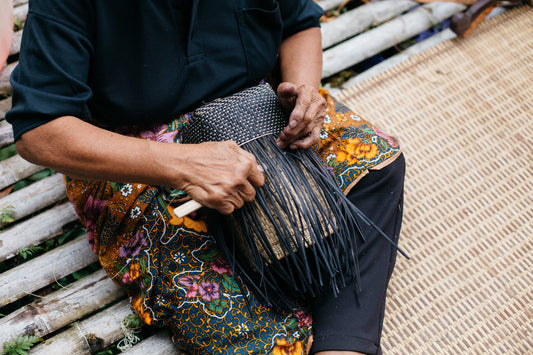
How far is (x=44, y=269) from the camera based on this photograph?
1.36 meters

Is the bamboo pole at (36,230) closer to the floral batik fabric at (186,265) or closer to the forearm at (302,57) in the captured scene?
the floral batik fabric at (186,265)

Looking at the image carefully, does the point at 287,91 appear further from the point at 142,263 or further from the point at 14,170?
the point at 14,170

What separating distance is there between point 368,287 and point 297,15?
Answer: 75 centimetres

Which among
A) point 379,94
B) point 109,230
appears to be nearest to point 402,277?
point 379,94

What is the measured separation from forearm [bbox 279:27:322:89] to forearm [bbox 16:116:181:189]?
1.59 ft

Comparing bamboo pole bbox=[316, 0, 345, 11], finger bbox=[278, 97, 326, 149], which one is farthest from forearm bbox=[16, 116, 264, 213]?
bamboo pole bbox=[316, 0, 345, 11]

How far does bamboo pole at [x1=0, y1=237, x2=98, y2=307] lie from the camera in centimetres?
133

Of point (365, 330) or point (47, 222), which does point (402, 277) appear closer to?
point (365, 330)

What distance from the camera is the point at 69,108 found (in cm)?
90

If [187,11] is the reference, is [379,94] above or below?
below

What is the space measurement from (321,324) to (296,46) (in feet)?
2.48

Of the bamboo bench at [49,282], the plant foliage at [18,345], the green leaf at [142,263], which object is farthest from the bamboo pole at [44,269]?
the green leaf at [142,263]

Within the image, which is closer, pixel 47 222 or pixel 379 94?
pixel 47 222

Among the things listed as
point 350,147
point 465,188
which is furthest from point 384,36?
point 350,147
